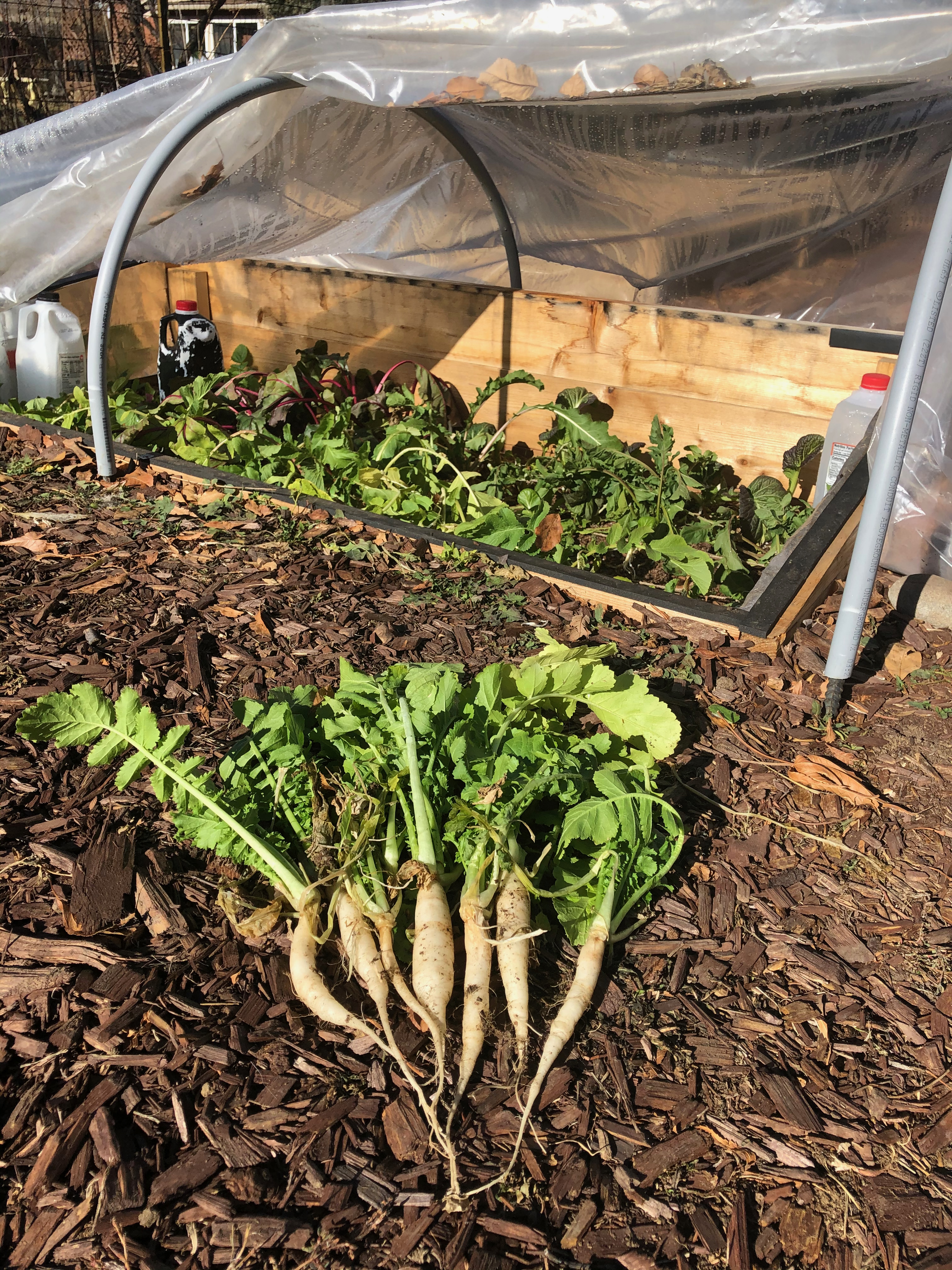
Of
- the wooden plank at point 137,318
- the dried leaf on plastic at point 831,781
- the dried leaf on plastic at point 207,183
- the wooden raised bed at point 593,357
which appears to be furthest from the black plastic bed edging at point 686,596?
the wooden plank at point 137,318

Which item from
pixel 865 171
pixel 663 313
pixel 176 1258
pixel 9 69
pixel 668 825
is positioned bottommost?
pixel 176 1258

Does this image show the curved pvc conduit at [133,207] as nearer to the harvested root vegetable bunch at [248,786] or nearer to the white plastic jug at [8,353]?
the white plastic jug at [8,353]

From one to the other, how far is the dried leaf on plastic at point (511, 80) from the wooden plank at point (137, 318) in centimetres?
325

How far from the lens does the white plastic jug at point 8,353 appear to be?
15.8ft

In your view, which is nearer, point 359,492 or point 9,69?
point 359,492

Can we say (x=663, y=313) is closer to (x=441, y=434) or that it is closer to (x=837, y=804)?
(x=441, y=434)

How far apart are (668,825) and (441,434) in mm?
2657

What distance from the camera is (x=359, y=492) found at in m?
3.98

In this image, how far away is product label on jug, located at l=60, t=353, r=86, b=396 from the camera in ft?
15.6

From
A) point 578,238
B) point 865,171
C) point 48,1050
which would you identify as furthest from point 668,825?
point 578,238

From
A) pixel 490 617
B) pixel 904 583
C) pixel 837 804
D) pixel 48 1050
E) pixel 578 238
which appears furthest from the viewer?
pixel 578 238

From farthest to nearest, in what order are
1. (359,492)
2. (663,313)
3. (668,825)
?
(663,313) < (359,492) < (668,825)

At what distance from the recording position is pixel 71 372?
15.8ft

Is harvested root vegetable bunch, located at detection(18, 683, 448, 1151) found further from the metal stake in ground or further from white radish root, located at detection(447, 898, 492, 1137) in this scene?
the metal stake in ground
